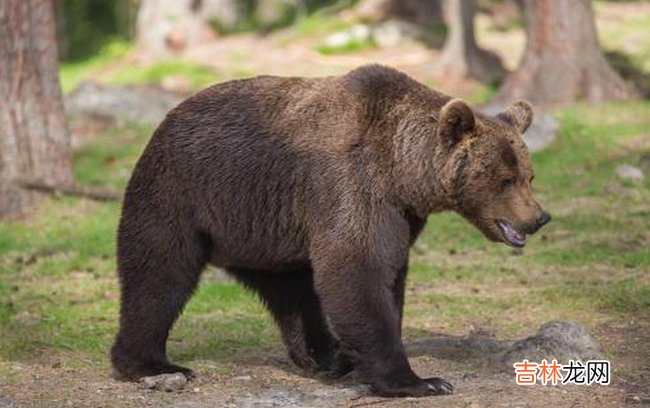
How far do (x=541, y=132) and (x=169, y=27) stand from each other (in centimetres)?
1192

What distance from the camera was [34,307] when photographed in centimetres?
1005

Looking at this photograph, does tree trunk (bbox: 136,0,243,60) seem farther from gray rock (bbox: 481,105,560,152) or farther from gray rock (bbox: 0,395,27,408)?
gray rock (bbox: 0,395,27,408)

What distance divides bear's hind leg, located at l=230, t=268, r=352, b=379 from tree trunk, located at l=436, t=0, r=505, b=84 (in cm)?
1399

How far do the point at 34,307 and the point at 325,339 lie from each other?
302 centimetres

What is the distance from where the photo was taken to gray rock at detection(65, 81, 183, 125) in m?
17.7

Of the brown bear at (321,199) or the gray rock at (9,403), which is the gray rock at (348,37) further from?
the gray rock at (9,403)

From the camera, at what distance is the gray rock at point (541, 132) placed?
51.0 ft

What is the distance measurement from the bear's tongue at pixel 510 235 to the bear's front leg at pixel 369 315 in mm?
656

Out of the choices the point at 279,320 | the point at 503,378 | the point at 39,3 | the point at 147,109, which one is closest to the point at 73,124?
the point at 147,109

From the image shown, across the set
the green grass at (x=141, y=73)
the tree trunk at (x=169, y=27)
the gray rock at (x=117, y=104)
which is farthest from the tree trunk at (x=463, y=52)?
the tree trunk at (x=169, y=27)

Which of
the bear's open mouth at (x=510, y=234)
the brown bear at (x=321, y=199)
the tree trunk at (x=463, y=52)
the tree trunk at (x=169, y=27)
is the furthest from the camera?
the tree trunk at (x=169, y=27)

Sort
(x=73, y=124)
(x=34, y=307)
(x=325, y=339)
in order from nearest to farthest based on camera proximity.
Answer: (x=325, y=339), (x=34, y=307), (x=73, y=124)

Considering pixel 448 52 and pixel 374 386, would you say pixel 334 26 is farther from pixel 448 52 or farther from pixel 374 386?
pixel 374 386

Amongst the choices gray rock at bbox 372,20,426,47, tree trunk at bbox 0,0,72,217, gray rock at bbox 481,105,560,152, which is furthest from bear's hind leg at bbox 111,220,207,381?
gray rock at bbox 372,20,426,47
